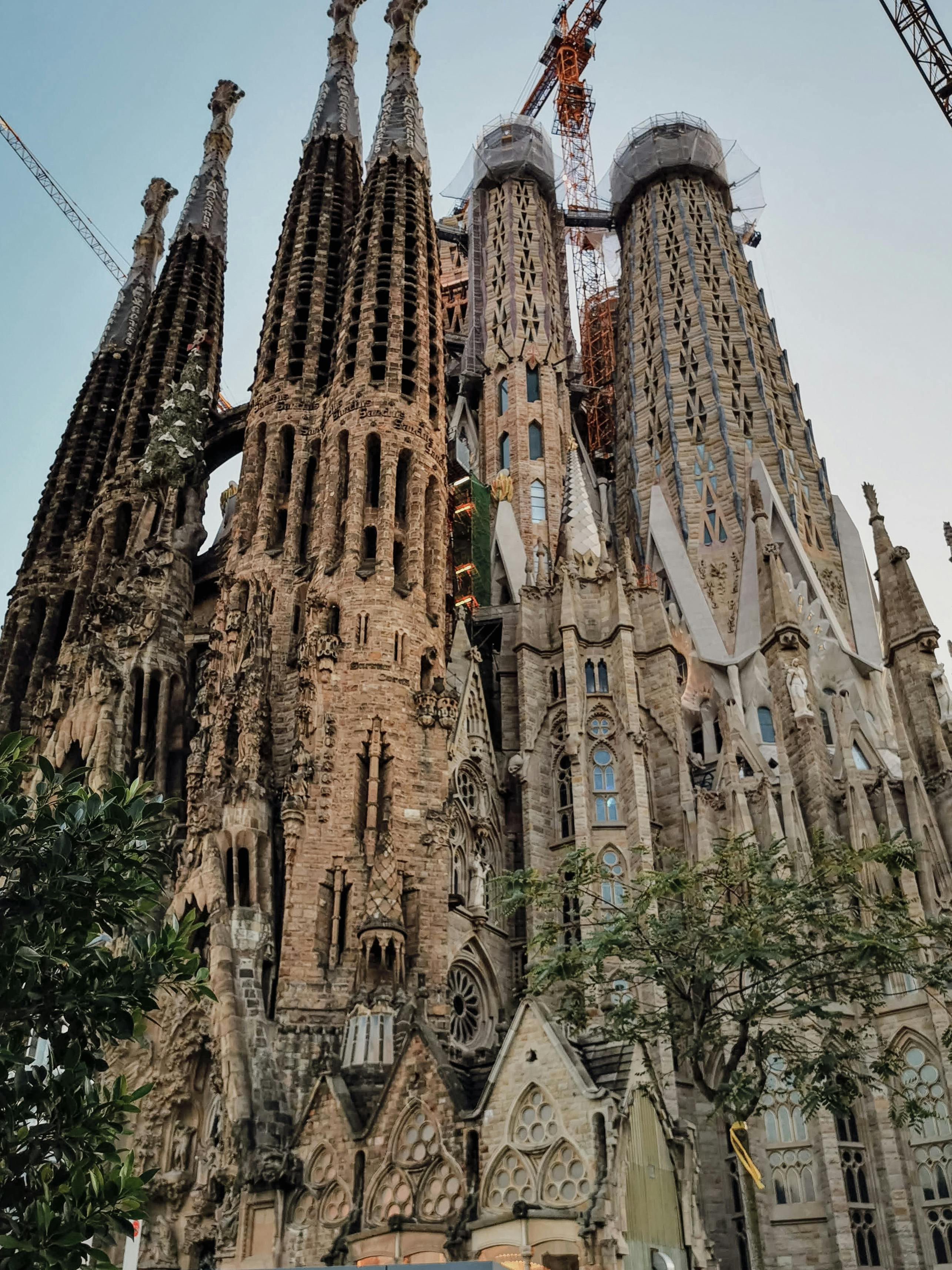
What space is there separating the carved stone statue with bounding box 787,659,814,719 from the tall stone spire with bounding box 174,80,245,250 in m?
33.2

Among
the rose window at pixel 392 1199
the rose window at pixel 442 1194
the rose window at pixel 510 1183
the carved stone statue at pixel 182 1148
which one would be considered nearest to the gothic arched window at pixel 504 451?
the carved stone statue at pixel 182 1148

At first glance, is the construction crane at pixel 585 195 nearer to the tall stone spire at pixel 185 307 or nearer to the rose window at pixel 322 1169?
the tall stone spire at pixel 185 307

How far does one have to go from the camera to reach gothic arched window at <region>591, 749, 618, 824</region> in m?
32.2

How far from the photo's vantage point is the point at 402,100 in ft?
159

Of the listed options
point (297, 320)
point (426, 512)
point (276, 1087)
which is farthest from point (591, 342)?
point (276, 1087)

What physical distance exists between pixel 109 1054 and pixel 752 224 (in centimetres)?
4876

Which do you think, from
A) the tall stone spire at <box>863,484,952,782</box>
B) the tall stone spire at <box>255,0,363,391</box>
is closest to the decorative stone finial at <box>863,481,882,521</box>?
the tall stone spire at <box>863,484,952,782</box>

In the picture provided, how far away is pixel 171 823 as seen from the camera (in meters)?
27.7

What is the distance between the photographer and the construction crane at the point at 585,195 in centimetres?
5784

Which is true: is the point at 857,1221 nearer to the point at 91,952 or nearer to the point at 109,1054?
the point at 109,1054

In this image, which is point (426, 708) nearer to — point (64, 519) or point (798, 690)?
point (798, 690)

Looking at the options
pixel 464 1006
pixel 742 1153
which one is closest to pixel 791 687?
pixel 464 1006

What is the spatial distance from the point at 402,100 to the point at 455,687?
2706cm

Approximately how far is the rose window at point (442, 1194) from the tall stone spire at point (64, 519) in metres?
24.9
